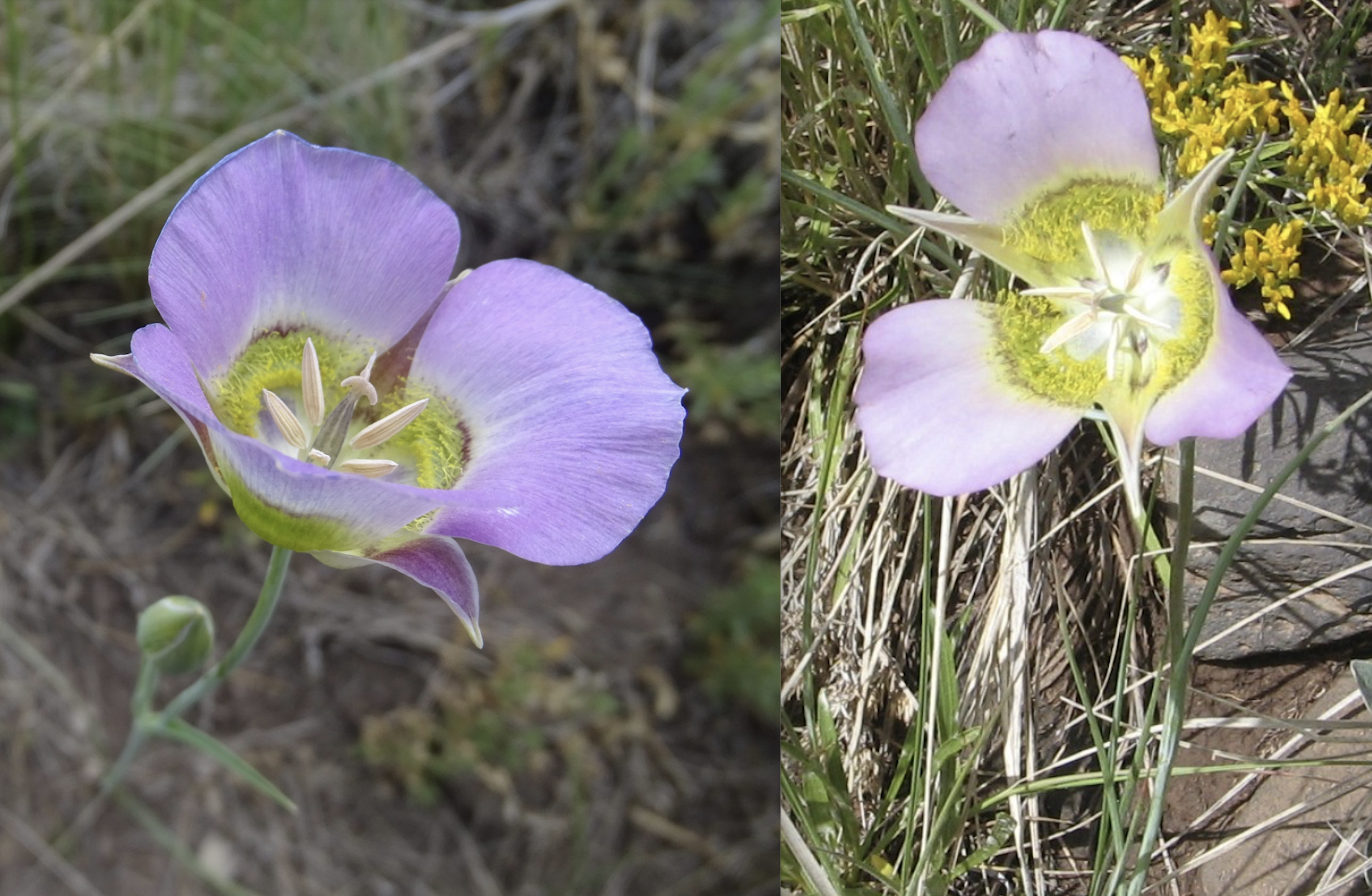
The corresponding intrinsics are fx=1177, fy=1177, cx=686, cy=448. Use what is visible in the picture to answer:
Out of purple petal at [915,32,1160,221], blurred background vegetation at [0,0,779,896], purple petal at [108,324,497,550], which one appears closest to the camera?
purple petal at [108,324,497,550]

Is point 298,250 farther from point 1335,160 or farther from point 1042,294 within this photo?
point 1335,160

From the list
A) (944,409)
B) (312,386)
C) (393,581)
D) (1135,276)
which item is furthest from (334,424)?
(393,581)

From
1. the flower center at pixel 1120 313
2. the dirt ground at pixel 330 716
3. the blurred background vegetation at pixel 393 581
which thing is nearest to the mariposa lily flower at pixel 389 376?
the flower center at pixel 1120 313

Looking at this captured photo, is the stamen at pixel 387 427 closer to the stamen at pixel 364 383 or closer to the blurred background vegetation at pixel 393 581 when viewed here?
the stamen at pixel 364 383

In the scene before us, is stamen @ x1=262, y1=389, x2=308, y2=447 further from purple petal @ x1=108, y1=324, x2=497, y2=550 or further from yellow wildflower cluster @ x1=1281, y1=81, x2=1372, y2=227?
yellow wildflower cluster @ x1=1281, y1=81, x2=1372, y2=227

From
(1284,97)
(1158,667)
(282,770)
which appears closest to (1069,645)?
(1158,667)

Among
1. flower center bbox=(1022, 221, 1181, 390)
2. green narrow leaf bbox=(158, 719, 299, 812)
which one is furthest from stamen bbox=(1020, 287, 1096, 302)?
green narrow leaf bbox=(158, 719, 299, 812)

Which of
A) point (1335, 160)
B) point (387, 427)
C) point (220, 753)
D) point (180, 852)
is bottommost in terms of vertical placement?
point (180, 852)
